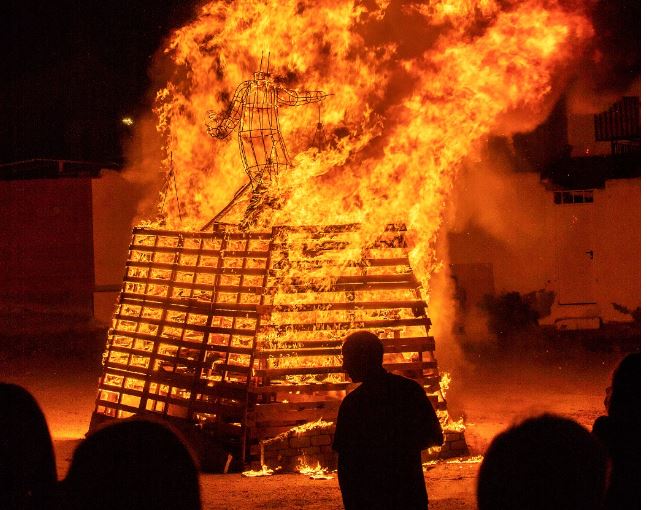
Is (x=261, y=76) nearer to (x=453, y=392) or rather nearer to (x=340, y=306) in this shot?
(x=340, y=306)

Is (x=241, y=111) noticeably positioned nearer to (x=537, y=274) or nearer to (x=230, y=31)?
(x=230, y=31)

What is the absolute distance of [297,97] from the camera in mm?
10070

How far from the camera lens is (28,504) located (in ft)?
8.74

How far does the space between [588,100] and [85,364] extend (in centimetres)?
1460

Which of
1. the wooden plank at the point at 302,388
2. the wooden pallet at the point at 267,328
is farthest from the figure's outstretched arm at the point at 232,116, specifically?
the wooden plank at the point at 302,388

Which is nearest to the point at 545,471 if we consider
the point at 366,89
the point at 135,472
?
the point at 135,472

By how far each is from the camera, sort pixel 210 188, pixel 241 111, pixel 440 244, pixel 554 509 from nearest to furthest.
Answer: pixel 554 509, pixel 241 111, pixel 210 188, pixel 440 244

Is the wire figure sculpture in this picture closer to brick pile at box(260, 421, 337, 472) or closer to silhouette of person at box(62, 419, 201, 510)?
brick pile at box(260, 421, 337, 472)

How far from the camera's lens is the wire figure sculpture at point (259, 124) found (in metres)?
9.92

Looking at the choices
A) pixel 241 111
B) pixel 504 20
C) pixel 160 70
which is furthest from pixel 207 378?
pixel 160 70

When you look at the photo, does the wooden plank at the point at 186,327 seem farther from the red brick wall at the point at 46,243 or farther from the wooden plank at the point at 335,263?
the red brick wall at the point at 46,243

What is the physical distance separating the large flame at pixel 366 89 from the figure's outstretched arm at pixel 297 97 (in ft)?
1.70

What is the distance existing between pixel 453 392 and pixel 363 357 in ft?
23.3

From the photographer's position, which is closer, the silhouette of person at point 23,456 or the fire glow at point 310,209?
the silhouette of person at point 23,456
